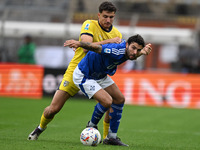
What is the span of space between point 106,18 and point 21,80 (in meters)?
10.7

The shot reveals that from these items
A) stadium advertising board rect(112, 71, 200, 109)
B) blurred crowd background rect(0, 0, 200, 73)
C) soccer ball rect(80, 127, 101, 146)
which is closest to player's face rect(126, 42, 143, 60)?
soccer ball rect(80, 127, 101, 146)

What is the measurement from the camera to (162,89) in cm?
1773

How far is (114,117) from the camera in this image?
320 inches

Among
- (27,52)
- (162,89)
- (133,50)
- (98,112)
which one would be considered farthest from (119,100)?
(27,52)

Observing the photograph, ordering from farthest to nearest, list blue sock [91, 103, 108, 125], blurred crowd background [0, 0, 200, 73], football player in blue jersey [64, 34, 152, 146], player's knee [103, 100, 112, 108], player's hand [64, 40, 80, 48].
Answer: blurred crowd background [0, 0, 200, 73] < blue sock [91, 103, 108, 125] < player's knee [103, 100, 112, 108] < football player in blue jersey [64, 34, 152, 146] < player's hand [64, 40, 80, 48]

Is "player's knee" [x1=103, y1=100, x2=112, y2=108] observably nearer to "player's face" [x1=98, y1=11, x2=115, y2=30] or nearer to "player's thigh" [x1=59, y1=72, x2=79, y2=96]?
"player's thigh" [x1=59, y1=72, x2=79, y2=96]

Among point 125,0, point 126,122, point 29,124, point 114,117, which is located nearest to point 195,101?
point 126,122

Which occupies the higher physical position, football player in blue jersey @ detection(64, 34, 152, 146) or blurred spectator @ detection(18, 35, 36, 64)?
football player in blue jersey @ detection(64, 34, 152, 146)

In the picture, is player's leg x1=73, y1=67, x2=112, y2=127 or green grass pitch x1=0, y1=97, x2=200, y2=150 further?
A: green grass pitch x1=0, y1=97, x2=200, y2=150

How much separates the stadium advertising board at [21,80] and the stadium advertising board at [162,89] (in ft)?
10.0

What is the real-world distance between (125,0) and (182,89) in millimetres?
23529

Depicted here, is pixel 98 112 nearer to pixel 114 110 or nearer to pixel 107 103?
pixel 114 110

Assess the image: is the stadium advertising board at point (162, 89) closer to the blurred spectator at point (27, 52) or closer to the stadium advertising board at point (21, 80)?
the stadium advertising board at point (21, 80)

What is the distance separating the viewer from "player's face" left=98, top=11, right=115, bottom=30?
7.97 metres
